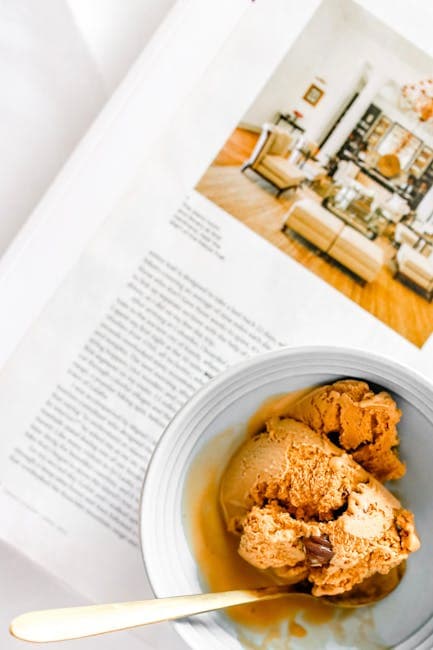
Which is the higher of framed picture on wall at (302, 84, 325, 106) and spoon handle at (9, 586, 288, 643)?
framed picture on wall at (302, 84, 325, 106)

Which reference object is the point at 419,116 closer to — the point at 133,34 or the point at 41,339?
the point at 133,34

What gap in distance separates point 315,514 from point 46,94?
411 mm

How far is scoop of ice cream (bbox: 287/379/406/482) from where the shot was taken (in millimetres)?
466

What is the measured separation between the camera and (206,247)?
22.6 inches

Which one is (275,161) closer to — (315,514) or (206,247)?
(206,247)

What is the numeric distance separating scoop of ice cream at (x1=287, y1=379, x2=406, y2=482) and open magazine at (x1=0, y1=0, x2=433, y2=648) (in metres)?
0.10

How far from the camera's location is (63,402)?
23.0 inches

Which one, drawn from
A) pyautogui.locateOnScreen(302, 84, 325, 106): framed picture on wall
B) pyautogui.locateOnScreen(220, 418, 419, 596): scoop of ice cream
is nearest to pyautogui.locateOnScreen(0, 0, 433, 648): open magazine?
pyautogui.locateOnScreen(302, 84, 325, 106): framed picture on wall

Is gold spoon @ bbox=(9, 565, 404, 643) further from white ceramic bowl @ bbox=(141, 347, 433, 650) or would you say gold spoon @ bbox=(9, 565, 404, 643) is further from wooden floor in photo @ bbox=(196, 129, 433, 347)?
wooden floor in photo @ bbox=(196, 129, 433, 347)

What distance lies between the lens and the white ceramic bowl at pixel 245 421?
44 cm

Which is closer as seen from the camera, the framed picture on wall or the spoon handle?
the spoon handle

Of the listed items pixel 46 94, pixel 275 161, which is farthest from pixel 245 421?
pixel 46 94

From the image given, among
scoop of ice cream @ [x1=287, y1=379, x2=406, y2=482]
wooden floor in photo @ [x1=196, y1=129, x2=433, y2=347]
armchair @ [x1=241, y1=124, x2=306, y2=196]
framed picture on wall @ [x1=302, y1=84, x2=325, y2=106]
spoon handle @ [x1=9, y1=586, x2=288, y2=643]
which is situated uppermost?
framed picture on wall @ [x1=302, y1=84, x2=325, y2=106]

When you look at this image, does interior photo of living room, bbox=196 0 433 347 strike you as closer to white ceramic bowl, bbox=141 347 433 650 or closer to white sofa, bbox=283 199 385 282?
white sofa, bbox=283 199 385 282
